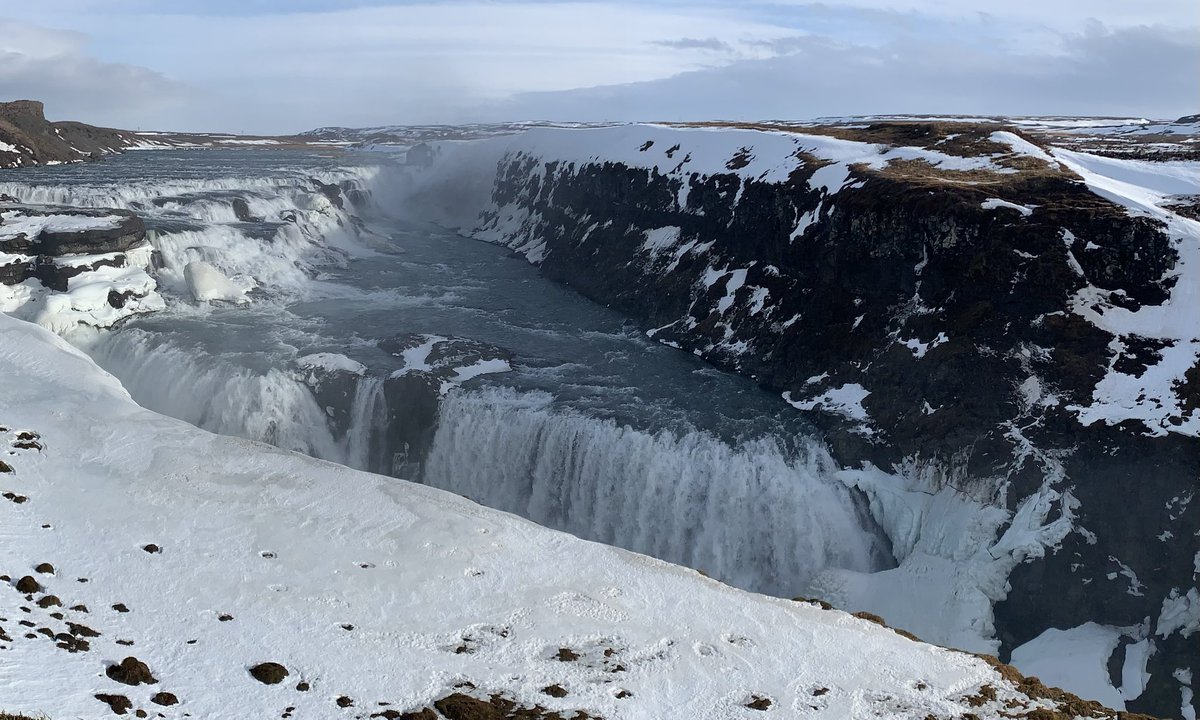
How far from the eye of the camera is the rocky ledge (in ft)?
134

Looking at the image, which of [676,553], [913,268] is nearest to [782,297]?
[913,268]

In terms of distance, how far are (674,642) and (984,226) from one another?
2389 cm

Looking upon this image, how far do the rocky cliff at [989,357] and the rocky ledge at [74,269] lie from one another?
26857 mm

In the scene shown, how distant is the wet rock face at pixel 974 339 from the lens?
1004 inches

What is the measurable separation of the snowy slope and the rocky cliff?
23.6 feet

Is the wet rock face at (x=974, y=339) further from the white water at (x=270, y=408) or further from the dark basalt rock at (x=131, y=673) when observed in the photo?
the dark basalt rock at (x=131, y=673)

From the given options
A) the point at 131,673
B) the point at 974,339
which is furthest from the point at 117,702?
the point at 974,339

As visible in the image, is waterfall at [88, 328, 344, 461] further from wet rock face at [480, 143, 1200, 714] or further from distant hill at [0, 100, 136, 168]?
distant hill at [0, 100, 136, 168]

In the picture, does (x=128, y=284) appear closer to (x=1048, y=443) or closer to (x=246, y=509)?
(x=246, y=509)

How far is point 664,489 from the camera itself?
99.3 ft

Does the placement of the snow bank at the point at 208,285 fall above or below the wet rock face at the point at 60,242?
below

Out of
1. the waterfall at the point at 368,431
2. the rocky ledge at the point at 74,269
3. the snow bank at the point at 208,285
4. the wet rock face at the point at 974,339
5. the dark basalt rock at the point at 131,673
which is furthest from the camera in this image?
the snow bank at the point at 208,285

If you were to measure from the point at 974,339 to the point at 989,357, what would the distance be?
121 cm

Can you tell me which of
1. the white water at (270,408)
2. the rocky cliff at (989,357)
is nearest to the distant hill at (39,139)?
the white water at (270,408)
